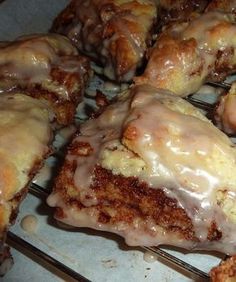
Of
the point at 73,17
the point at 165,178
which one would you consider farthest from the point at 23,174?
the point at 73,17

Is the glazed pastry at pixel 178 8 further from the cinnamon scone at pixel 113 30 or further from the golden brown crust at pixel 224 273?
the golden brown crust at pixel 224 273

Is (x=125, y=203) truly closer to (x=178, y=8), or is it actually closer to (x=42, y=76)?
(x=42, y=76)

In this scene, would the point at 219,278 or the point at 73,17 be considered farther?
the point at 73,17

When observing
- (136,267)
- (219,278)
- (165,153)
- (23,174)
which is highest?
(165,153)

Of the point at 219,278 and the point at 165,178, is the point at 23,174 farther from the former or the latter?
the point at 219,278

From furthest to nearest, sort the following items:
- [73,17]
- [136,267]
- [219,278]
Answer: [73,17], [136,267], [219,278]

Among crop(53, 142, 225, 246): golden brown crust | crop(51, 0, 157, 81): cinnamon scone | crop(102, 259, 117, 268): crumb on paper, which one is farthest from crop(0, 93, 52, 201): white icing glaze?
crop(51, 0, 157, 81): cinnamon scone

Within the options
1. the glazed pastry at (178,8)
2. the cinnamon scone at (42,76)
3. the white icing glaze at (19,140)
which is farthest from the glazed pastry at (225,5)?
the white icing glaze at (19,140)
